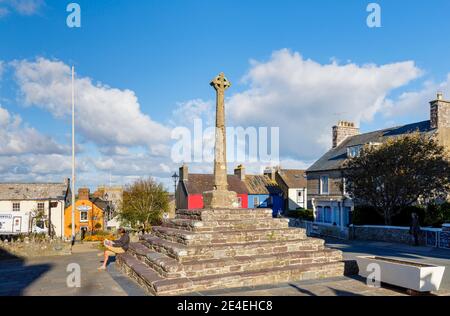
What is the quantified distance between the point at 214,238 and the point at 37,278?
576 cm

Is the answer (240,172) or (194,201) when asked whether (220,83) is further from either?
(240,172)

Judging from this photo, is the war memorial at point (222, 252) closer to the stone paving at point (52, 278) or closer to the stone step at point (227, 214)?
the stone step at point (227, 214)

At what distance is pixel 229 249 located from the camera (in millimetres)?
10391

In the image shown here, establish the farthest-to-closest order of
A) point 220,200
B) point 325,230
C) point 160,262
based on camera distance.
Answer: point 325,230, point 220,200, point 160,262

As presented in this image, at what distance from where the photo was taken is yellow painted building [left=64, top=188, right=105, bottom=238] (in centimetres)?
4362

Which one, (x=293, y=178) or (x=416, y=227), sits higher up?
(x=293, y=178)

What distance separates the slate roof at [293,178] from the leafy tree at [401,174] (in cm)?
2604

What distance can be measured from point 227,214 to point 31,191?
39240mm

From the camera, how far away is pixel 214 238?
1077cm

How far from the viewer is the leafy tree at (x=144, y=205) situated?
3681 centimetres

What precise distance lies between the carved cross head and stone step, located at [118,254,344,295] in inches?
275

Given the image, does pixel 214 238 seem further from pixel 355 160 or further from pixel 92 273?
pixel 355 160

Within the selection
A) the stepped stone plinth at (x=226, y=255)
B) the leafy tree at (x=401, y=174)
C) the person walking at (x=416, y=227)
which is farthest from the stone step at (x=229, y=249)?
the leafy tree at (x=401, y=174)

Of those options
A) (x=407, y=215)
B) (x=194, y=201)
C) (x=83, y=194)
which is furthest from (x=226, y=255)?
(x=83, y=194)
